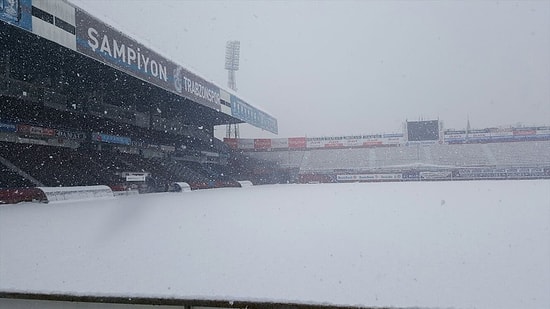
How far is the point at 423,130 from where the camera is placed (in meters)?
31.7

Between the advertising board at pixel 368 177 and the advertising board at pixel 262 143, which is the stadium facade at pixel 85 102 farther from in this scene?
the advertising board at pixel 368 177

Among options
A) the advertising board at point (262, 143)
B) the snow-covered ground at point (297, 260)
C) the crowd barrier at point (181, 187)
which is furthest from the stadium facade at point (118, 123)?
the snow-covered ground at point (297, 260)

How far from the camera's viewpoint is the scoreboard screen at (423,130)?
31344mm

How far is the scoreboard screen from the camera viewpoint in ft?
103

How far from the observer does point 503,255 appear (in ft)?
9.95

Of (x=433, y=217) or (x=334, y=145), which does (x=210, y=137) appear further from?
(x=433, y=217)

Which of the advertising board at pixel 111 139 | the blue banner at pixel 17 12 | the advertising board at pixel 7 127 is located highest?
the blue banner at pixel 17 12

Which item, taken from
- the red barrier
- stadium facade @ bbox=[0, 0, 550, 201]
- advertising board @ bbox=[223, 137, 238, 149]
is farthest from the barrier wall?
advertising board @ bbox=[223, 137, 238, 149]

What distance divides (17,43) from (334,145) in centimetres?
2685

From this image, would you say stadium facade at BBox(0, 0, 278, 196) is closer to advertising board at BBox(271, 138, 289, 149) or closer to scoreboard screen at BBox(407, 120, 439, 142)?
advertising board at BBox(271, 138, 289, 149)

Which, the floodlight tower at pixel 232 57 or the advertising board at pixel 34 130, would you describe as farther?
the floodlight tower at pixel 232 57

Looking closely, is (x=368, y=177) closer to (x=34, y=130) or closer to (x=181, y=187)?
(x=181, y=187)

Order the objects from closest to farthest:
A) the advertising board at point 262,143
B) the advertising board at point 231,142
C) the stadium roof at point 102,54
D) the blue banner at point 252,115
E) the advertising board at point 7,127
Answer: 1. the stadium roof at point 102,54
2. the advertising board at point 7,127
3. the blue banner at point 252,115
4. the advertising board at point 231,142
5. the advertising board at point 262,143

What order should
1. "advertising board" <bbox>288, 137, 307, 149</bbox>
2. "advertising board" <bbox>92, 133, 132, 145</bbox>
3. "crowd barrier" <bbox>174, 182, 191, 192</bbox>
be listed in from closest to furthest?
"advertising board" <bbox>92, 133, 132, 145</bbox> → "crowd barrier" <bbox>174, 182, 191, 192</bbox> → "advertising board" <bbox>288, 137, 307, 149</bbox>
